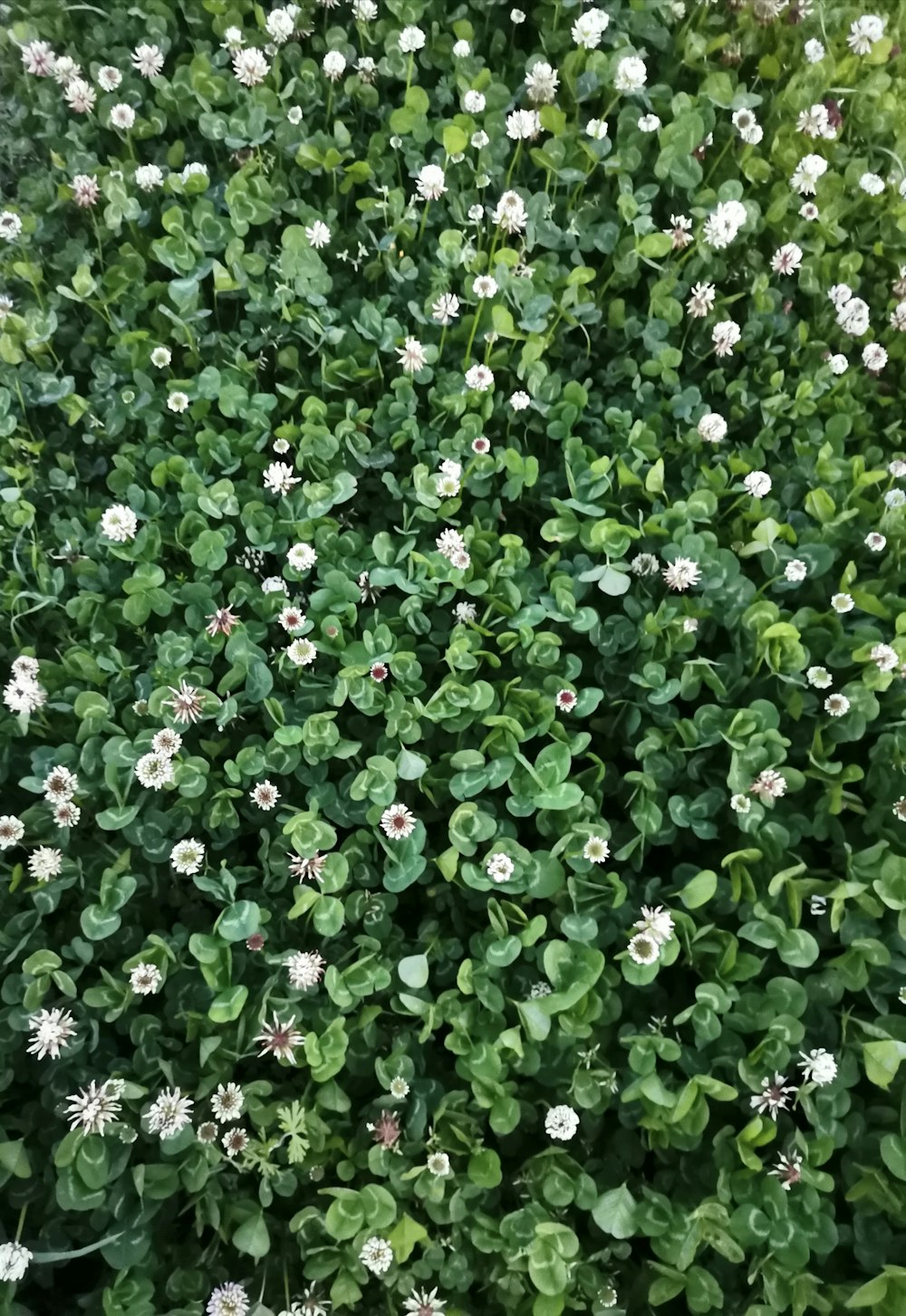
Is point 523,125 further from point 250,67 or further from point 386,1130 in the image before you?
point 386,1130

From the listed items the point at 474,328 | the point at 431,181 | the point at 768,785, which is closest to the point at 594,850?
the point at 768,785

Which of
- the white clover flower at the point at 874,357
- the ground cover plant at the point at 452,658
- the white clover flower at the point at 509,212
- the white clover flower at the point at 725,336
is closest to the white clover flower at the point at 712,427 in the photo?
the ground cover plant at the point at 452,658

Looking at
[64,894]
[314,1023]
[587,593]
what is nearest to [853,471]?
[587,593]

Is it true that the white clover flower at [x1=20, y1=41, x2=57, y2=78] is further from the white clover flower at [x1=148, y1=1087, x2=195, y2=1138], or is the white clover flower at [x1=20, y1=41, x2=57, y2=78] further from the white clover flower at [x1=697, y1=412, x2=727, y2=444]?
the white clover flower at [x1=148, y1=1087, x2=195, y2=1138]

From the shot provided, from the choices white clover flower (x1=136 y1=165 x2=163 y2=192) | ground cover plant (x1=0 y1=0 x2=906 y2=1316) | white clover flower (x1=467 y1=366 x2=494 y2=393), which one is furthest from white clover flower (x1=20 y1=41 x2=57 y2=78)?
white clover flower (x1=467 y1=366 x2=494 y2=393)

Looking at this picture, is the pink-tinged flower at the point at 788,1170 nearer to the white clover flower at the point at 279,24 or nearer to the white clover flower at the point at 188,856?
the white clover flower at the point at 188,856
